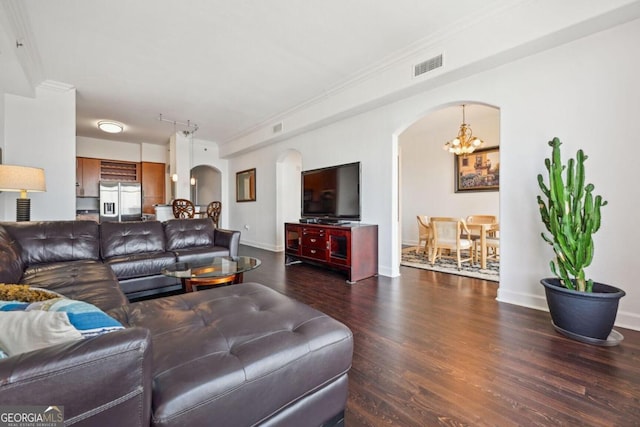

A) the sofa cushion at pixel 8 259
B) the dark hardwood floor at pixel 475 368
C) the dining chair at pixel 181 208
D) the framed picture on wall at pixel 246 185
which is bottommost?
the dark hardwood floor at pixel 475 368

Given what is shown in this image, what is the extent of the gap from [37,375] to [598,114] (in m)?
3.66

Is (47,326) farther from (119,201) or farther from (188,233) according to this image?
(119,201)

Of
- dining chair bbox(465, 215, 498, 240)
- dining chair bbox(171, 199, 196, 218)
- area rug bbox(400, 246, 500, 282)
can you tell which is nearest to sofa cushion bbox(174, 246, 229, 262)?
dining chair bbox(171, 199, 196, 218)

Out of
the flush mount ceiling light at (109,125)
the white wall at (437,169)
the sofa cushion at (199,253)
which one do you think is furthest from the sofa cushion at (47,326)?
the flush mount ceiling light at (109,125)

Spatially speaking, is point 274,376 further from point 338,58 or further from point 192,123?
point 192,123

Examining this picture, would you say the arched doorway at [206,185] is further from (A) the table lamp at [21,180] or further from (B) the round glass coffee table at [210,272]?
(B) the round glass coffee table at [210,272]

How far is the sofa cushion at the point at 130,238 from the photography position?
318 centimetres

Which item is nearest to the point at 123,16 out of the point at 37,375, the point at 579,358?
the point at 37,375

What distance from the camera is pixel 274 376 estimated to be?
1.03 metres

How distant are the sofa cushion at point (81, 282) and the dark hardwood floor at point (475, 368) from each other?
1531mm

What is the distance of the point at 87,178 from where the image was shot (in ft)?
24.0

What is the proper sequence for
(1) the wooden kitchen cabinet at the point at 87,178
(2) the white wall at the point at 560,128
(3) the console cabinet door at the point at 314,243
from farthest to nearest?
(1) the wooden kitchen cabinet at the point at 87,178
(3) the console cabinet door at the point at 314,243
(2) the white wall at the point at 560,128

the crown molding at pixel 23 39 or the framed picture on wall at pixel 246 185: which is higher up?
the crown molding at pixel 23 39

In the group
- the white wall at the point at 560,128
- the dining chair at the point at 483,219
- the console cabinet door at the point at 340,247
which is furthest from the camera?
the dining chair at the point at 483,219
